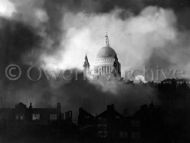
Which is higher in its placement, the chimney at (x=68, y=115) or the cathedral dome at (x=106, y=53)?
the cathedral dome at (x=106, y=53)

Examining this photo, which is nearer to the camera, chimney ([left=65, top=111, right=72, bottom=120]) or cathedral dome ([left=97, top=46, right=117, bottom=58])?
chimney ([left=65, top=111, right=72, bottom=120])

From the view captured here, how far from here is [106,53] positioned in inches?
3115

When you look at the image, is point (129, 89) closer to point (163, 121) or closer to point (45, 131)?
point (163, 121)

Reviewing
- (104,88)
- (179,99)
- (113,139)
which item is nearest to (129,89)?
(104,88)

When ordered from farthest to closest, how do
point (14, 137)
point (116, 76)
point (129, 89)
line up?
1. point (116, 76)
2. point (129, 89)
3. point (14, 137)

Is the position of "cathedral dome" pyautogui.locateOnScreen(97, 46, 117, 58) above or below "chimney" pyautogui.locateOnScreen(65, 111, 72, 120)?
above

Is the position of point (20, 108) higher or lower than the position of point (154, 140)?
higher

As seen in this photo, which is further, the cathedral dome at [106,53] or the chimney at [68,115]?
the cathedral dome at [106,53]

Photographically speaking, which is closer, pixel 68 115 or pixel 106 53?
pixel 68 115

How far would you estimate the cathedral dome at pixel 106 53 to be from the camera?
78.8 metres

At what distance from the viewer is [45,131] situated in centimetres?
4425

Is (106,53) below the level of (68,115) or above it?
above

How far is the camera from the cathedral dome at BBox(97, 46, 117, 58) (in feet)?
258

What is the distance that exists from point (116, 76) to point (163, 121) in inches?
1025
